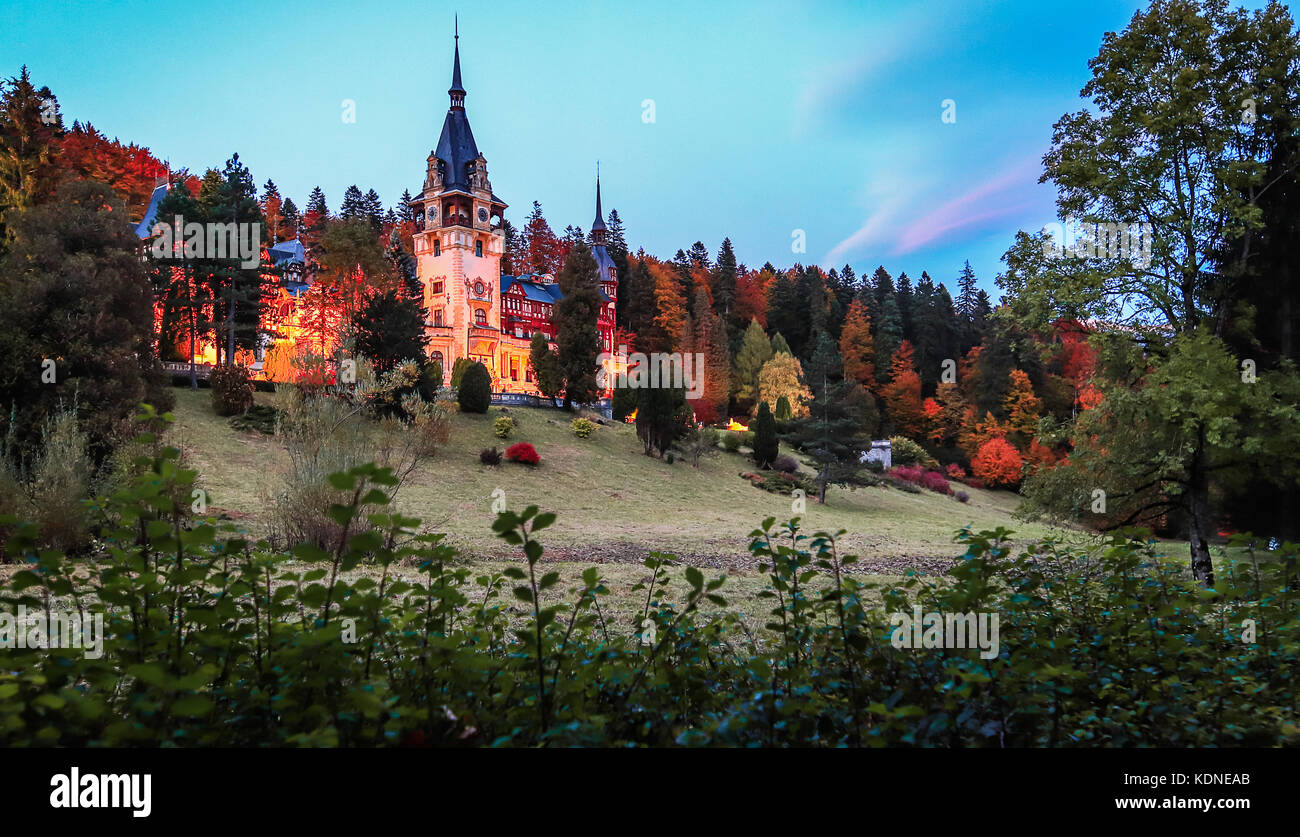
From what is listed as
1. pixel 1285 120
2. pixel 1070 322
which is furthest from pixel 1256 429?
pixel 1285 120

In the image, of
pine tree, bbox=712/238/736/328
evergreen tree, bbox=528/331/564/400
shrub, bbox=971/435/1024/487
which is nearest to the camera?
evergreen tree, bbox=528/331/564/400

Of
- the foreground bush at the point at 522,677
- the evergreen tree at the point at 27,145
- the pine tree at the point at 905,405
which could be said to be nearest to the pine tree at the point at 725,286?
the pine tree at the point at 905,405

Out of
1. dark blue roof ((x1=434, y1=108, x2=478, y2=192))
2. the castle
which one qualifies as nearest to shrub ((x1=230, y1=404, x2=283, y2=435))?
the castle

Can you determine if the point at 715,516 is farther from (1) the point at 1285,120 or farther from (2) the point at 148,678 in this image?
(2) the point at 148,678

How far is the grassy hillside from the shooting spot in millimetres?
14094

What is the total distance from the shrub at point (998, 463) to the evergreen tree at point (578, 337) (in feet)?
72.3

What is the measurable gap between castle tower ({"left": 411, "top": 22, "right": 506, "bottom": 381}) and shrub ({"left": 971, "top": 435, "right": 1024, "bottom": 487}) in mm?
29511

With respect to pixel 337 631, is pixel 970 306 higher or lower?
higher

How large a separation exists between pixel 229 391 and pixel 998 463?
36.8m

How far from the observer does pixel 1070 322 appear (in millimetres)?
11398

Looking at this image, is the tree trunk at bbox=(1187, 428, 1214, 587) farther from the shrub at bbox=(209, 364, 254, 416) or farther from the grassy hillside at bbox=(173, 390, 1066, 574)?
the shrub at bbox=(209, 364, 254, 416)

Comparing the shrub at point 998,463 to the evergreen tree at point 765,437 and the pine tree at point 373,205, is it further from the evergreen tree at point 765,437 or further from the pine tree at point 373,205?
the pine tree at point 373,205

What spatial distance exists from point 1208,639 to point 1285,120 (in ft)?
37.0

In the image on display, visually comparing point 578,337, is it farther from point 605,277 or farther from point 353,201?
point 353,201
